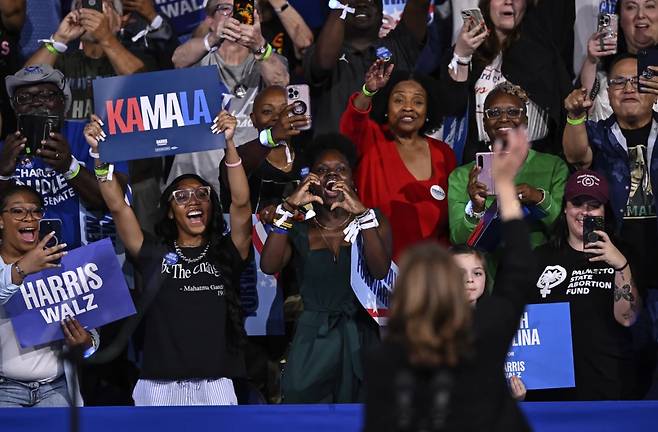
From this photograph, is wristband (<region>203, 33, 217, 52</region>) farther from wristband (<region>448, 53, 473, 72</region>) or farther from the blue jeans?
the blue jeans

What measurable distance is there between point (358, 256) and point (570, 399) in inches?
49.0

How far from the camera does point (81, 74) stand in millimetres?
7914

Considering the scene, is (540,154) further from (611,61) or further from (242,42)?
(242,42)

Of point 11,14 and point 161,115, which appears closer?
point 161,115

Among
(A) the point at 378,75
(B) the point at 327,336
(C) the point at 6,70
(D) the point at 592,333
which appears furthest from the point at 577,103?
(C) the point at 6,70

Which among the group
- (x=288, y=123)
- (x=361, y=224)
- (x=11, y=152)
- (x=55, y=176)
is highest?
(x=288, y=123)

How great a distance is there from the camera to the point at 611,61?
25.0 feet

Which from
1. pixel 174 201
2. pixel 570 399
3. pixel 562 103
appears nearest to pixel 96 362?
pixel 174 201

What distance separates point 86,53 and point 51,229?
1.18 metres

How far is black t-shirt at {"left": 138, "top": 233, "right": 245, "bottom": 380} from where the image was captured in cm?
674

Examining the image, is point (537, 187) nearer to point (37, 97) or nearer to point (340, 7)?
point (340, 7)

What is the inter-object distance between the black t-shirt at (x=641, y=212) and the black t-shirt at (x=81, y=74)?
9.59ft

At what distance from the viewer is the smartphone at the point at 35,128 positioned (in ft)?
23.4

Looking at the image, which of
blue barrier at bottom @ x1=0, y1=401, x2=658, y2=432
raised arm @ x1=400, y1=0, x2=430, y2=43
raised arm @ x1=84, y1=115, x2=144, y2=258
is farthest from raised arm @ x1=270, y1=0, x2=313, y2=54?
blue barrier at bottom @ x1=0, y1=401, x2=658, y2=432
